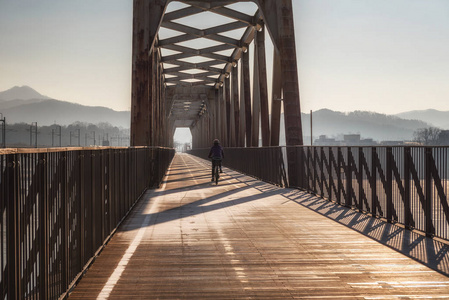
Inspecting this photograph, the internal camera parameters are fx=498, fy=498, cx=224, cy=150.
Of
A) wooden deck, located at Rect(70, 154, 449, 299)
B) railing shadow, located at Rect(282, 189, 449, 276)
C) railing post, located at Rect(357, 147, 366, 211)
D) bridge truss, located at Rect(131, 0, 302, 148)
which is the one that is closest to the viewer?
wooden deck, located at Rect(70, 154, 449, 299)

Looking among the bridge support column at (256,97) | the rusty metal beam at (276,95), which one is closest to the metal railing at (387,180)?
the rusty metal beam at (276,95)

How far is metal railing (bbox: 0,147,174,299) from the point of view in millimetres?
2955

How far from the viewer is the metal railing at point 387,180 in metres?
7.28

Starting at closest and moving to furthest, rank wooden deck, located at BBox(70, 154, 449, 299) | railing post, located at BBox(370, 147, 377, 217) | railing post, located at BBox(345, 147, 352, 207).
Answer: wooden deck, located at BBox(70, 154, 449, 299)
railing post, located at BBox(370, 147, 377, 217)
railing post, located at BBox(345, 147, 352, 207)

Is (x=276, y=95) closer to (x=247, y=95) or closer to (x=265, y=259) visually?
(x=247, y=95)

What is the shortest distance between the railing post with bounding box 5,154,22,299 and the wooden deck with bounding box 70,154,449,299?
1651 millimetres

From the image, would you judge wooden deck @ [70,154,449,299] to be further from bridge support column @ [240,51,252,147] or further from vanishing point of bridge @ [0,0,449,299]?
bridge support column @ [240,51,252,147]

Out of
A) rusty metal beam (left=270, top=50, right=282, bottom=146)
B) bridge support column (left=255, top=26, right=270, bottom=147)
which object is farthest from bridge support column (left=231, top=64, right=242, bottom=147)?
rusty metal beam (left=270, top=50, right=282, bottom=146)

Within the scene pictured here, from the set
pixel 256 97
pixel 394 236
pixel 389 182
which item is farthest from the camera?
pixel 256 97

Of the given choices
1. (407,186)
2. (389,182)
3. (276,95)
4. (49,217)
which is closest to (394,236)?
(407,186)

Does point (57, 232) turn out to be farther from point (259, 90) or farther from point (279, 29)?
point (259, 90)

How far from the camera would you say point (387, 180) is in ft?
29.2

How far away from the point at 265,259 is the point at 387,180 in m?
3.83

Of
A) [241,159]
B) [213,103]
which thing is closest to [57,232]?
[241,159]
